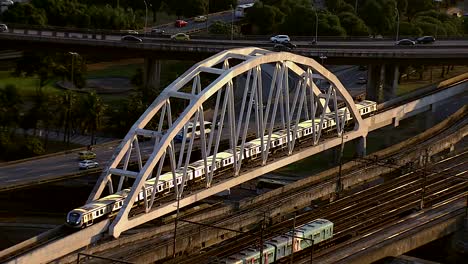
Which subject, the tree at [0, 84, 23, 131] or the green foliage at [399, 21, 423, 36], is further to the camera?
the green foliage at [399, 21, 423, 36]

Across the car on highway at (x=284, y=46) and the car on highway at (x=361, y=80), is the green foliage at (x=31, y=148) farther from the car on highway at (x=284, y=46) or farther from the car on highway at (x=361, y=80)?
the car on highway at (x=361, y=80)

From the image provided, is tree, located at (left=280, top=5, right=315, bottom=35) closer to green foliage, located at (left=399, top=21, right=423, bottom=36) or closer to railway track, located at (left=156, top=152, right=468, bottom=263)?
green foliage, located at (left=399, top=21, right=423, bottom=36)

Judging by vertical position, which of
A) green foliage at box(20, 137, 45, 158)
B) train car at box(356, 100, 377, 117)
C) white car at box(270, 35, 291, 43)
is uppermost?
white car at box(270, 35, 291, 43)

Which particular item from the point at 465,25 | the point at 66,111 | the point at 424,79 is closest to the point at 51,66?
the point at 66,111

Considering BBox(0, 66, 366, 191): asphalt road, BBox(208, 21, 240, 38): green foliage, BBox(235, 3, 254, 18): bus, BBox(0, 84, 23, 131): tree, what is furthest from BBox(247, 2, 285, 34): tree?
BBox(0, 66, 366, 191): asphalt road

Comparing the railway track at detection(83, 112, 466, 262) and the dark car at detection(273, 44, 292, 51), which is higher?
the dark car at detection(273, 44, 292, 51)

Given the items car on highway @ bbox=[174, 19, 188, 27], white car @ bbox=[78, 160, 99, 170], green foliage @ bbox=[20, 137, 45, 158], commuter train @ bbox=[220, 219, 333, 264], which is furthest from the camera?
car on highway @ bbox=[174, 19, 188, 27]
